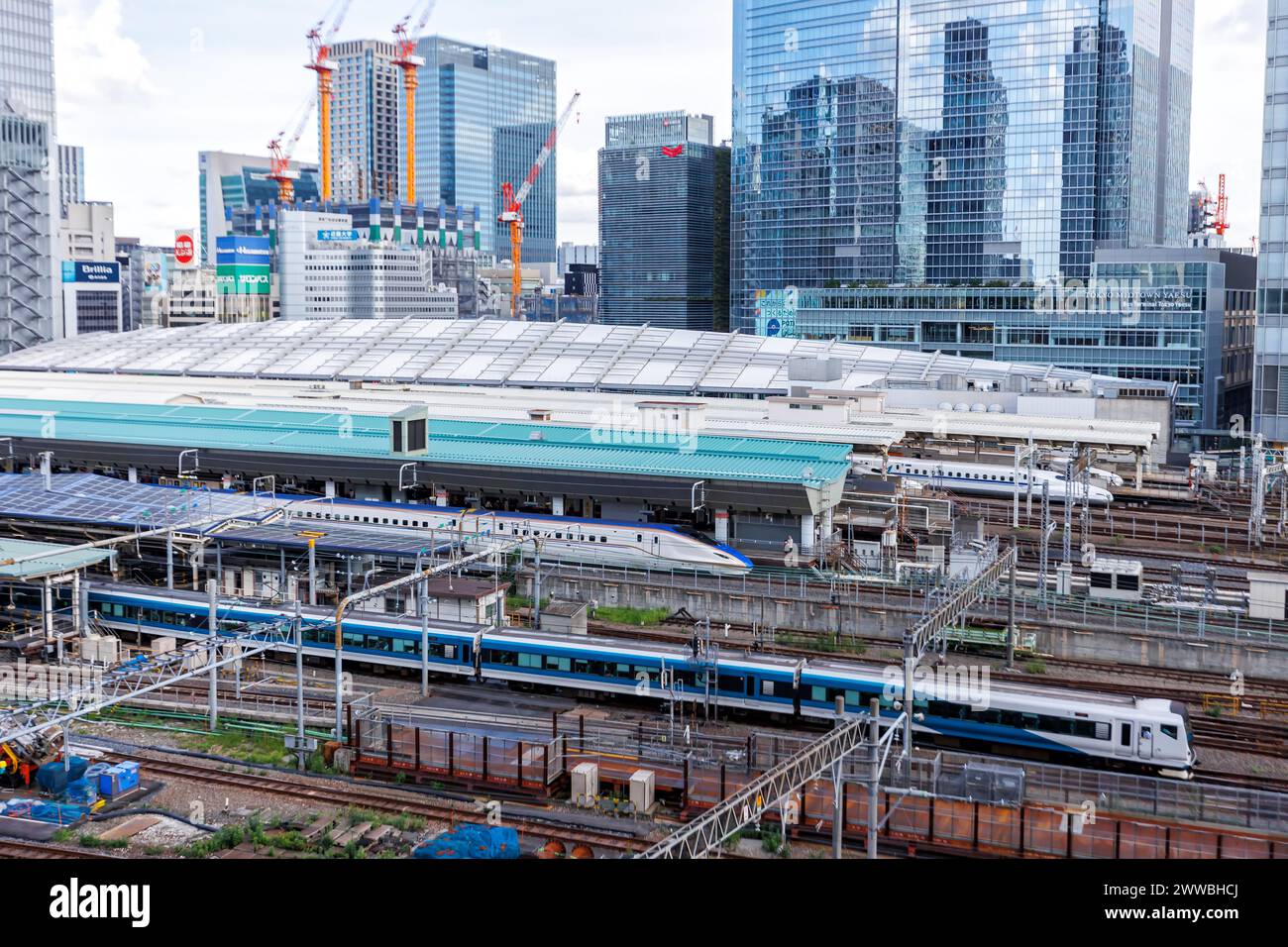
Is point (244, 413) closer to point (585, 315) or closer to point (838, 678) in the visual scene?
point (838, 678)

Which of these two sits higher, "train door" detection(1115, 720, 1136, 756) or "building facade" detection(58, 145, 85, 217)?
"building facade" detection(58, 145, 85, 217)

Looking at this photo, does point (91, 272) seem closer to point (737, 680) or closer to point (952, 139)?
point (952, 139)

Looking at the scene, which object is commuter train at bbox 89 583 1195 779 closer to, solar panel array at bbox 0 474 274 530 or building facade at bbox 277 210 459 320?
solar panel array at bbox 0 474 274 530

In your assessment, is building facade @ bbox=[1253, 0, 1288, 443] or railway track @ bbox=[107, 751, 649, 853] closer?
railway track @ bbox=[107, 751, 649, 853]

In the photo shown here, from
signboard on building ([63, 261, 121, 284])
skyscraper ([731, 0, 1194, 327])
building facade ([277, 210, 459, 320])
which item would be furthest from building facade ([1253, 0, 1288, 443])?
signboard on building ([63, 261, 121, 284])

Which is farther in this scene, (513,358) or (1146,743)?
(513,358)

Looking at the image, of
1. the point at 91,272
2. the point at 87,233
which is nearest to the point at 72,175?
the point at 87,233
